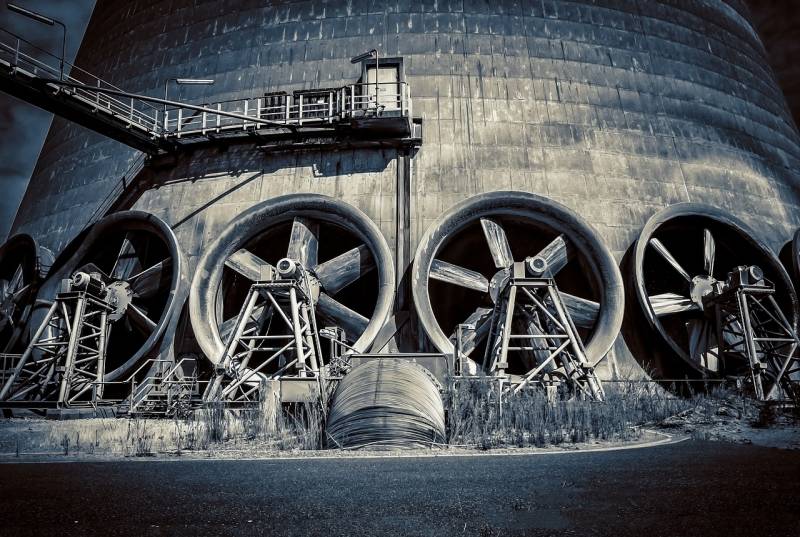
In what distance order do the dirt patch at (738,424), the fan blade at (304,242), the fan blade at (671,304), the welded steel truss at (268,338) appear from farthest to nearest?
the fan blade at (304,242), the fan blade at (671,304), the welded steel truss at (268,338), the dirt patch at (738,424)

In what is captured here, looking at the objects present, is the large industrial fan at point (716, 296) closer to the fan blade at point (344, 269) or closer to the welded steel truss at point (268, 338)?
the fan blade at point (344, 269)

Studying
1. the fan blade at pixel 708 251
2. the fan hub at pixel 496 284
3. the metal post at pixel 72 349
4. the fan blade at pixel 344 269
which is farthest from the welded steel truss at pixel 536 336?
the metal post at pixel 72 349

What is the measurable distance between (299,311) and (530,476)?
11.3 m

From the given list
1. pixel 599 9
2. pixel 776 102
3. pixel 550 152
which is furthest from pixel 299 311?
pixel 776 102

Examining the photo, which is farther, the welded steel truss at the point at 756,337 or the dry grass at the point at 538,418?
the welded steel truss at the point at 756,337

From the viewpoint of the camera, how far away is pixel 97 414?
14453 mm

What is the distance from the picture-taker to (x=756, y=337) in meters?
16.8

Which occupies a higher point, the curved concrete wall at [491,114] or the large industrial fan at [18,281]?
the curved concrete wall at [491,114]

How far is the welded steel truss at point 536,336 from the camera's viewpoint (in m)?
14.0

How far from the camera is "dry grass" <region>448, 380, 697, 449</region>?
917 cm

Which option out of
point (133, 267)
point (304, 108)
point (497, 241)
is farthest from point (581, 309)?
point (133, 267)

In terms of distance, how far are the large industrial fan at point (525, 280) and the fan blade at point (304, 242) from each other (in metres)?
3.35

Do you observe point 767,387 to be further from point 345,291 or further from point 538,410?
point 345,291

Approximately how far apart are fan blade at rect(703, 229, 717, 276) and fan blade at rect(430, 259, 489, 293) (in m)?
6.53
